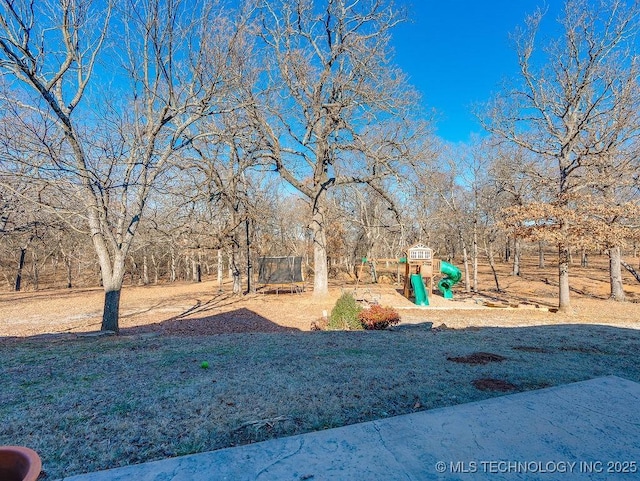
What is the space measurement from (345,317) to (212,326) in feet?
12.3

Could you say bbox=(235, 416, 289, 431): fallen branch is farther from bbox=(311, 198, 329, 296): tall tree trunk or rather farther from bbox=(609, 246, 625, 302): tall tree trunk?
bbox=(609, 246, 625, 302): tall tree trunk

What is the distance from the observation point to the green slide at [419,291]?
41.6ft

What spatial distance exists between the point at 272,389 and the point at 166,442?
115 centimetres

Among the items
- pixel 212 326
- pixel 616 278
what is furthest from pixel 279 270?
pixel 616 278

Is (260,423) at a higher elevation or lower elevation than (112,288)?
lower

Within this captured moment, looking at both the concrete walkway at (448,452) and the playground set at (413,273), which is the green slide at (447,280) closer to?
the playground set at (413,273)

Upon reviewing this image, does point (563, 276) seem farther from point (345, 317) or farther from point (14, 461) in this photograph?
point (14, 461)

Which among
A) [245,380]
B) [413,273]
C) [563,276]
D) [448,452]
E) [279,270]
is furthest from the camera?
[279,270]

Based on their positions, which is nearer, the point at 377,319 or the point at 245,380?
the point at 245,380

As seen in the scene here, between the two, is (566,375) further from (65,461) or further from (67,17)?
(67,17)

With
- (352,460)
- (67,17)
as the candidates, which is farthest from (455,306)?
(67,17)

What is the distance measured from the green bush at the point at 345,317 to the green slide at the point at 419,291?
546 centimetres

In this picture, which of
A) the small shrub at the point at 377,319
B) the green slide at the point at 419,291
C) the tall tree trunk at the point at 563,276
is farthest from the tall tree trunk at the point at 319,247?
the tall tree trunk at the point at 563,276

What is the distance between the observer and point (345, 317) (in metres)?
7.80
